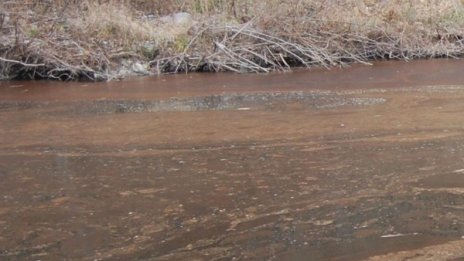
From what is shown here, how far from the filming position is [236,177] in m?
5.28

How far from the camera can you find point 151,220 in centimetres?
440

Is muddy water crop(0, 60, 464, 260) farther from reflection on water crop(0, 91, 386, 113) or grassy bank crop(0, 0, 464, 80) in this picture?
grassy bank crop(0, 0, 464, 80)

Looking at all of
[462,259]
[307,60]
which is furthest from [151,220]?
[307,60]

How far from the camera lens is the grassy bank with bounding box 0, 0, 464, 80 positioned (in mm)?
11711

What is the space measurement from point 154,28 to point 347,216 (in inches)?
368

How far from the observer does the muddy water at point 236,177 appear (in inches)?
157

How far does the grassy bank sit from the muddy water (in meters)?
2.55

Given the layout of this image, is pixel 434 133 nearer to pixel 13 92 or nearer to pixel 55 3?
pixel 13 92

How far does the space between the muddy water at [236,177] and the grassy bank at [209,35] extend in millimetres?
2547

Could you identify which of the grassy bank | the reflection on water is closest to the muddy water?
the reflection on water

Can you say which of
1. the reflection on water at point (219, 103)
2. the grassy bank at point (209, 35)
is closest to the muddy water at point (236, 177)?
the reflection on water at point (219, 103)

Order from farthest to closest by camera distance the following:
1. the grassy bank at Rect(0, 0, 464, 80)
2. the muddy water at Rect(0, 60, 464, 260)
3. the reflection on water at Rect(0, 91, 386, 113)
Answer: the grassy bank at Rect(0, 0, 464, 80)
the reflection on water at Rect(0, 91, 386, 113)
the muddy water at Rect(0, 60, 464, 260)

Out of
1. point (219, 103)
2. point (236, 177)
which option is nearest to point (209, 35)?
point (219, 103)

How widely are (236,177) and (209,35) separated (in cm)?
770
